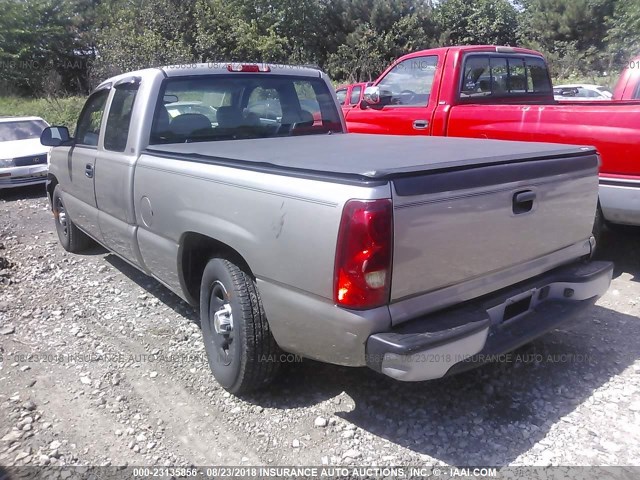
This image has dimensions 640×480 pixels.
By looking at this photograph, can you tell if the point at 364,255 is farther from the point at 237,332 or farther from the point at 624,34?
the point at 624,34

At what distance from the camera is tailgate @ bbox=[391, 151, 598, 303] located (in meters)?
2.28

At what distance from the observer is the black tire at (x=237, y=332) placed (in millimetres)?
2814

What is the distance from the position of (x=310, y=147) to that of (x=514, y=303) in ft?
5.11

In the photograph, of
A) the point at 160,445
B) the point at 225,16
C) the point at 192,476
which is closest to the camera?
the point at 192,476

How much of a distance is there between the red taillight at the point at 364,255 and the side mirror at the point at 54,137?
13.0ft

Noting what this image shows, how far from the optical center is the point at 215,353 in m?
3.23

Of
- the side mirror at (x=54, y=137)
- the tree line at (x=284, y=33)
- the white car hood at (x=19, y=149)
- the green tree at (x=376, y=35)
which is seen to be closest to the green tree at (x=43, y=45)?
the tree line at (x=284, y=33)

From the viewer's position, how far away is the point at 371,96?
6.33m

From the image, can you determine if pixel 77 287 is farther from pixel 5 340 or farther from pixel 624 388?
pixel 624 388

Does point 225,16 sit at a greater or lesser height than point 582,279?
greater

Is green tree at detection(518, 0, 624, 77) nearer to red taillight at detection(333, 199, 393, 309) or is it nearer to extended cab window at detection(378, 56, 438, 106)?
extended cab window at detection(378, 56, 438, 106)

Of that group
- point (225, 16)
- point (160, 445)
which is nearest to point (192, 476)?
point (160, 445)

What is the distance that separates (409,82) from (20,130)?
8190 millimetres

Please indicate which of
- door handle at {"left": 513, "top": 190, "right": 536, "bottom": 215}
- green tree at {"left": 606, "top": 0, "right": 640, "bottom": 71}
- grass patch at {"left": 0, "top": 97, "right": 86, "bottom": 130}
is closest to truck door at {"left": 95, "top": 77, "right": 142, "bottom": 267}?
door handle at {"left": 513, "top": 190, "right": 536, "bottom": 215}
